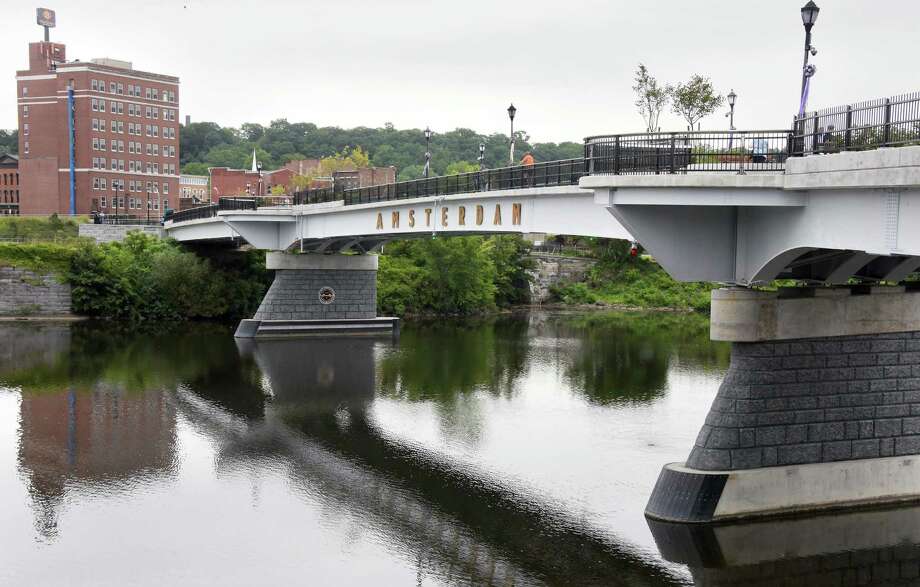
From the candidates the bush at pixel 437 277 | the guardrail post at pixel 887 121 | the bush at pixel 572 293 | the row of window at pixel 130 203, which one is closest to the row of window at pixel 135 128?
the row of window at pixel 130 203

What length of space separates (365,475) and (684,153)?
1159 cm

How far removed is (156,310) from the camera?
6431 cm

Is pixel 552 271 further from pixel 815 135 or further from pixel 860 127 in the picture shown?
pixel 860 127

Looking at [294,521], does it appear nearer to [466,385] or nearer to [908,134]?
[908,134]

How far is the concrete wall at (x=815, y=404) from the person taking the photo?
73.6 feet

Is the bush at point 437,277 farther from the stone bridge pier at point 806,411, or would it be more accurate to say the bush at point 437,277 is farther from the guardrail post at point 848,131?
the guardrail post at point 848,131

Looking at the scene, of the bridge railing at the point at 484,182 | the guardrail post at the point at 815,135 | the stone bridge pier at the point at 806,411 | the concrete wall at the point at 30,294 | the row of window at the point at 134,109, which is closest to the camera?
the guardrail post at the point at 815,135

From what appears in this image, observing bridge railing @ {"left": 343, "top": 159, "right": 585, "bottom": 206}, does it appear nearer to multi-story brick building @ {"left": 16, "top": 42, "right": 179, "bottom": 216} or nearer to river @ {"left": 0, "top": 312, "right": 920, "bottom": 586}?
river @ {"left": 0, "top": 312, "right": 920, "bottom": 586}

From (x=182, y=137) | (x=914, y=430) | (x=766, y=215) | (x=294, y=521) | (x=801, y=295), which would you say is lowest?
(x=294, y=521)

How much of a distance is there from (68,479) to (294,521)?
6.68 metres

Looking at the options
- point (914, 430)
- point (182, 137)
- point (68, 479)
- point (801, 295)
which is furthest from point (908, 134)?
point (182, 137)

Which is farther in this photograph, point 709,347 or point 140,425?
point 709,347

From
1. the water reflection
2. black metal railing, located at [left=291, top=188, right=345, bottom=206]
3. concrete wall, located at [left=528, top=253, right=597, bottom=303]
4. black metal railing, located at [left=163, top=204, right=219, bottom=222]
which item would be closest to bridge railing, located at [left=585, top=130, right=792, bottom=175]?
the water reflection

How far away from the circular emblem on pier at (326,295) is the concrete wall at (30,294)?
16588 mm
